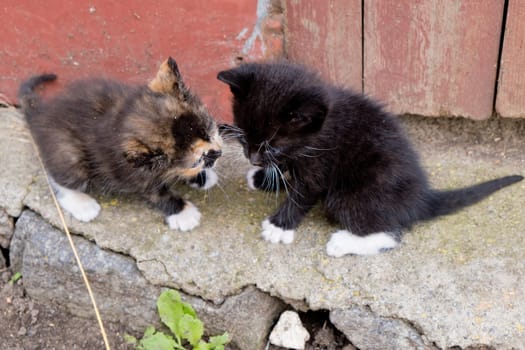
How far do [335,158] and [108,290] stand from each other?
1.25 meters

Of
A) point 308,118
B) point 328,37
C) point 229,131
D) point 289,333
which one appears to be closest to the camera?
point 308,118

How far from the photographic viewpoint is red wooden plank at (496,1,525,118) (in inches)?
110

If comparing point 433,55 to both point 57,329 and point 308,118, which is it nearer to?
point 308,118

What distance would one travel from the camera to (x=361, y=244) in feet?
8.56

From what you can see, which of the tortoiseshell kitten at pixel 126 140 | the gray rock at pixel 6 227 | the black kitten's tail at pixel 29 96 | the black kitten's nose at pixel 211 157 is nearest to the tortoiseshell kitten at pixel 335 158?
the black kitten's nose at pixel 211 157

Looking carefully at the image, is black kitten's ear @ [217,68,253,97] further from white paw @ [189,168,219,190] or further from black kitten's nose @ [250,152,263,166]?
white paw @ [189,168,219,190]

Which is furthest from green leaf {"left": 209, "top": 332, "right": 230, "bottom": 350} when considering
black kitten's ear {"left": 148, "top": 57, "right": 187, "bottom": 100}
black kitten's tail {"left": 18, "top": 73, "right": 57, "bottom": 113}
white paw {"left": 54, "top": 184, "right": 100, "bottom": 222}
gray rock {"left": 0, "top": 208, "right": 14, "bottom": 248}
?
black kitten's tail {"left": 18, "top": 73, "right": 57, "bottom": 113}

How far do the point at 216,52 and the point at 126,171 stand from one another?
99 cm

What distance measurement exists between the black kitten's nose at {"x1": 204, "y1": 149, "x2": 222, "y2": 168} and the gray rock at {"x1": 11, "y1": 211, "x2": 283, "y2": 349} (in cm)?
59

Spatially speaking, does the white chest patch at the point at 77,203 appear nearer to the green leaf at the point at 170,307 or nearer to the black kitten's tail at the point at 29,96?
the black kitten's tail at the point at 29,96

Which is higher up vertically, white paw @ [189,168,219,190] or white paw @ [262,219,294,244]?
white paw @ [189,168,219,190]

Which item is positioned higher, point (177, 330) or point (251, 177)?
point (251, 177)

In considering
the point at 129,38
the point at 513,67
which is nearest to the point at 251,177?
the point at 129,38

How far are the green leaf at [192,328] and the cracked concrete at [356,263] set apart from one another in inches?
5.1
